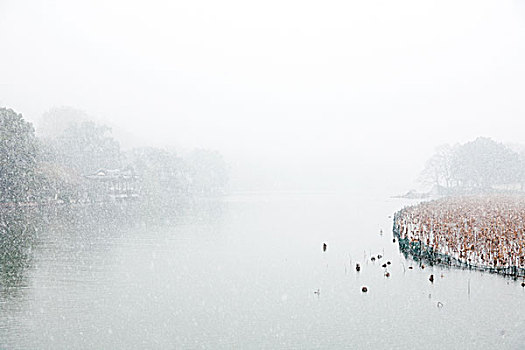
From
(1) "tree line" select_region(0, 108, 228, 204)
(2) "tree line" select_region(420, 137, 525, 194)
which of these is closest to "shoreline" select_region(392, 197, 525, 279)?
(1) "tree line" select_region(0, 108, 228, 204)

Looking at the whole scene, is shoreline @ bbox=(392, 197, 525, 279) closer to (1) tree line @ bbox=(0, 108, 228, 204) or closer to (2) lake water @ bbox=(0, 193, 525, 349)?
(2) lake water @ bbox=(0, 193, 525, 349)

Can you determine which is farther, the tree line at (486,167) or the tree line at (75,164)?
the tree line at (486,167)

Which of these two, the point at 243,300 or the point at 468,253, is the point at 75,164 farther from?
the point at 468,253

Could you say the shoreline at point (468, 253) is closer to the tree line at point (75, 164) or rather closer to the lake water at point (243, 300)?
the lake water at point (243, 300)

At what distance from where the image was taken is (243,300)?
18969 millimetres

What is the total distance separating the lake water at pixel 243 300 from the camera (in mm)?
14359

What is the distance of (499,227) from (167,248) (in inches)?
851

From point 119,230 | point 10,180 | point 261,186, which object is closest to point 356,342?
point 119,230

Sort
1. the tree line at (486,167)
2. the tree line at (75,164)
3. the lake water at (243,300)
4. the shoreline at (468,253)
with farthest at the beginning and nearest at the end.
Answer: the tree line at (486,167)
the tree line at (75,164)
the shoreline at (468,253)
the lake water at (243,300)

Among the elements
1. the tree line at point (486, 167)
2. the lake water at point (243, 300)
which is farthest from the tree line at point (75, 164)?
the tree line at point (486, 167)

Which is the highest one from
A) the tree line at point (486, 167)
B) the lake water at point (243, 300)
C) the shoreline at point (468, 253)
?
the tree line at point (486, 167)

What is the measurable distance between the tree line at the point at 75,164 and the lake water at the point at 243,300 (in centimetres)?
2579

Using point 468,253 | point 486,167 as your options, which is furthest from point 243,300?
point 486,167

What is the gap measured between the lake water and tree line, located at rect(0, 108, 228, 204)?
25.8m
